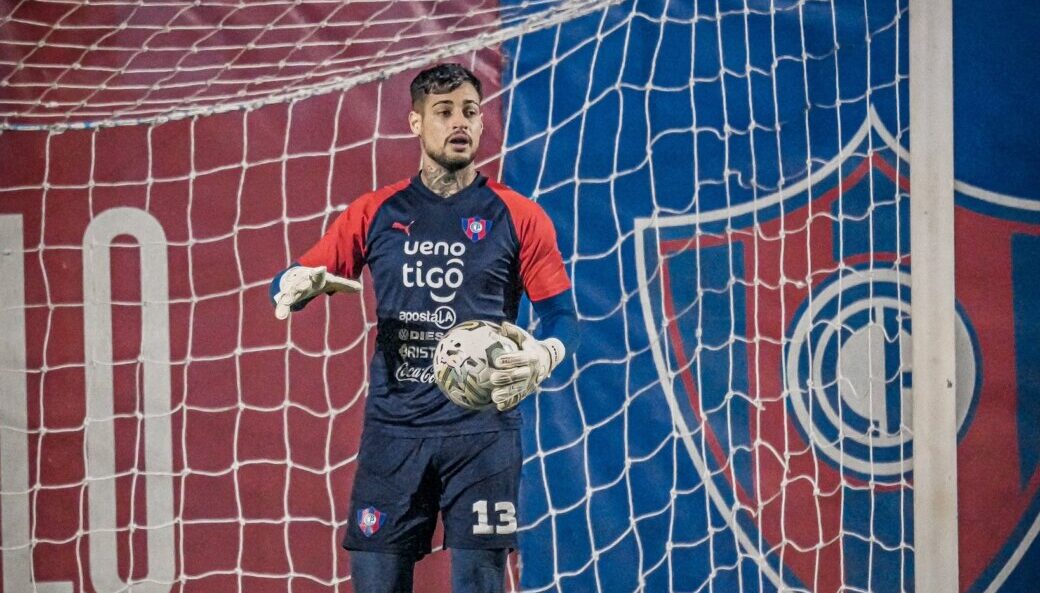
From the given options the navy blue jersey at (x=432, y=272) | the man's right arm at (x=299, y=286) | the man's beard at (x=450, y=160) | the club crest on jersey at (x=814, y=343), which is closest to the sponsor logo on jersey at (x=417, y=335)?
the navy blue jersey at (x=432, y=272)

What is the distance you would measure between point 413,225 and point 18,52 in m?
0.87

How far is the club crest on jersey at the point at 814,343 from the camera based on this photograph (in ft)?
7.18

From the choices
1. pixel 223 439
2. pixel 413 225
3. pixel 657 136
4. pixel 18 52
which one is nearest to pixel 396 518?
pixel 413 225

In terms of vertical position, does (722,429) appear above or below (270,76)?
below

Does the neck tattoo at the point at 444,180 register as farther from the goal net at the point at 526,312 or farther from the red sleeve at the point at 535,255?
the goal net at the point at 526,312

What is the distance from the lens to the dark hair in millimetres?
1697

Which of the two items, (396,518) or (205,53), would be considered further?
(205,53)

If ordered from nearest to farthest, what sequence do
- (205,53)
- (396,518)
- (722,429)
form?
(396,518), (205,53), (722,429)

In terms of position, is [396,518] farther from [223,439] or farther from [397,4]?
[397,4]

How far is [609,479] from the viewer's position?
217 cm

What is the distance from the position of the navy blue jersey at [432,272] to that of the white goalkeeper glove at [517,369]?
0.35 feet

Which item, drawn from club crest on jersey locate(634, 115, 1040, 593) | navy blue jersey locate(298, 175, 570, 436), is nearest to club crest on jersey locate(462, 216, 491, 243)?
navy blue jersey locate(298, 175, 570, 436)

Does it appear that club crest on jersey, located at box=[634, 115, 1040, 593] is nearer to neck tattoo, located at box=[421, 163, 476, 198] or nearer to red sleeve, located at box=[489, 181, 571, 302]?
red sleeve, located at box=[489, 181, 571, 302]

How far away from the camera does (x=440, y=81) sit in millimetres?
1698
